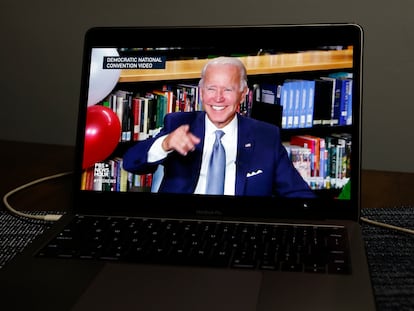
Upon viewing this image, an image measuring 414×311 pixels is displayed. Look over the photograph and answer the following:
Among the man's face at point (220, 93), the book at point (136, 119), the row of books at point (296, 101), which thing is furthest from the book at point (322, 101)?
the book at point (136, 119)

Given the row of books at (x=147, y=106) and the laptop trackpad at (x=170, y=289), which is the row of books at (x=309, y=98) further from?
the laptop trackpad at (x=170, y=289)

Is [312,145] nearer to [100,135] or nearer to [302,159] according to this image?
[302,159]

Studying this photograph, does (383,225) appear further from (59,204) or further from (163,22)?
(163,22)

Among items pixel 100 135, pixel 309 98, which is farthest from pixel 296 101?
pixel 100 135

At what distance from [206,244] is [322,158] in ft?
0.71

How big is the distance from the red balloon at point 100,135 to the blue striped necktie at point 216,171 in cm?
15

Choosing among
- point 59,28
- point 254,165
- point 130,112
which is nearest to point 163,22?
point 59,28

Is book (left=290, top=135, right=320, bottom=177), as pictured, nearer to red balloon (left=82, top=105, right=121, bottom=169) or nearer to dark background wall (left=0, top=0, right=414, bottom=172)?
red balloon (left=82, top=105, right=121, bottom=169)

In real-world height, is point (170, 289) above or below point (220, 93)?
below

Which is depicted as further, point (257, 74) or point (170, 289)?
point (257, 74)

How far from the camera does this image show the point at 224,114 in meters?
0.84

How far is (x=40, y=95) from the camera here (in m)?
1.27

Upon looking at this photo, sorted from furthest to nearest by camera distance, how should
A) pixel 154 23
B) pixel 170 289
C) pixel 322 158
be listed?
1. pixel 154 23
2. pixel 322 158
3. pixel 170 289

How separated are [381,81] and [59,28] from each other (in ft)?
2.20
